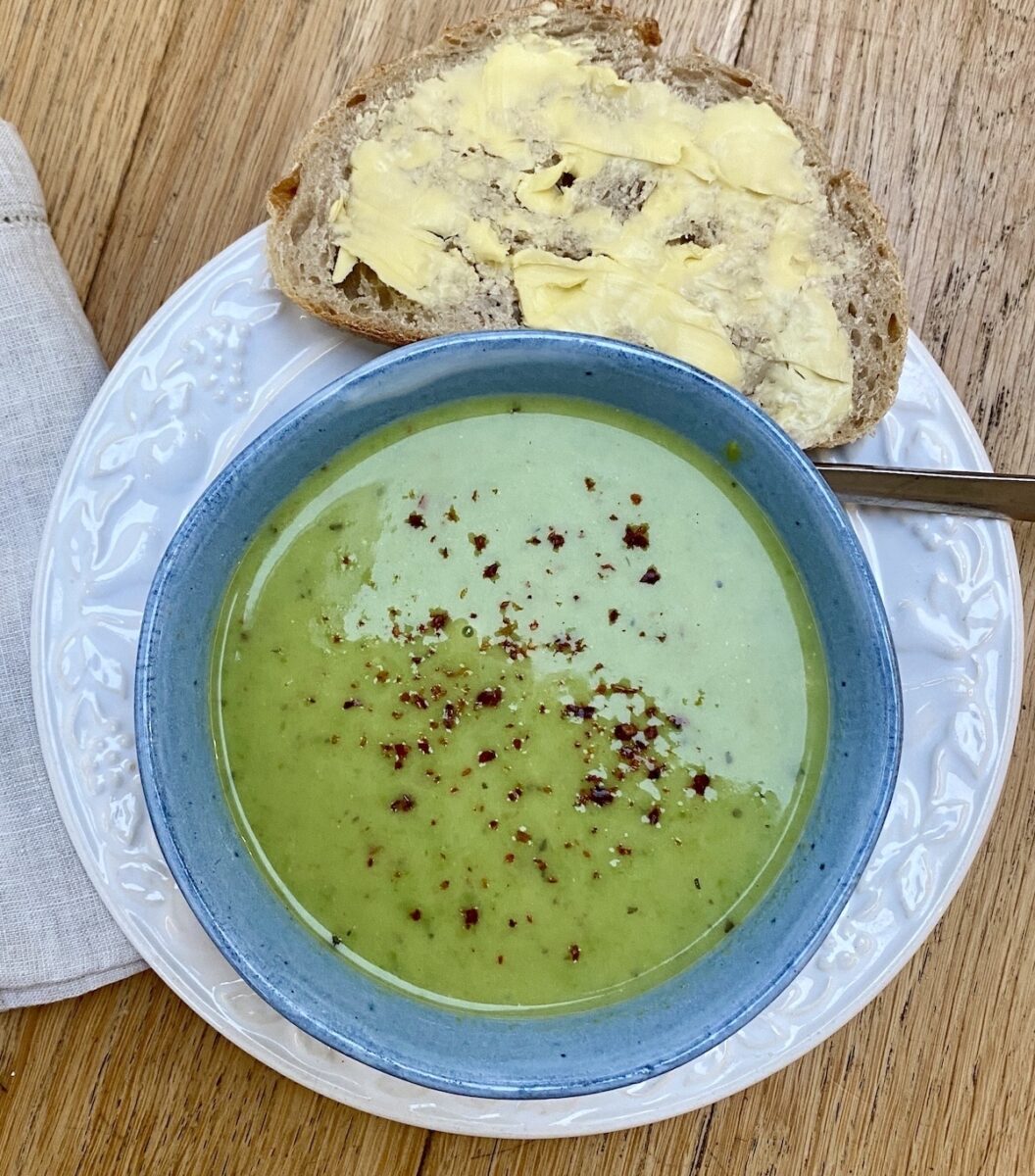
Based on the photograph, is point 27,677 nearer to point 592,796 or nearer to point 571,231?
point 592,796

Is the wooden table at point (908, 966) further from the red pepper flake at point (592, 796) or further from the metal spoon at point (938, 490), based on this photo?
the red pepper flake at point (592, 796)

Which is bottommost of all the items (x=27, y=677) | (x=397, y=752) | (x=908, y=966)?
(x=27, y=677)

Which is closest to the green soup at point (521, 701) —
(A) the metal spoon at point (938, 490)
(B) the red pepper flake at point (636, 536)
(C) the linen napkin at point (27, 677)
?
(B) the red pepper flake at point (636, 536)

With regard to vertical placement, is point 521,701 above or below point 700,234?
below

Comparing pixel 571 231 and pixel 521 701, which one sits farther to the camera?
pixel 571 231

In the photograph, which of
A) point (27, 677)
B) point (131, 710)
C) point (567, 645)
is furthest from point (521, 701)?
point (27, 677)

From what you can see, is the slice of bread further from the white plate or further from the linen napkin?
the linen napkin

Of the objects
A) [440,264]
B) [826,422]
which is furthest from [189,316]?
[826,422]

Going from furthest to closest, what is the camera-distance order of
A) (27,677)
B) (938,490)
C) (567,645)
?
(27,677)
(938,490)
(567,645)
